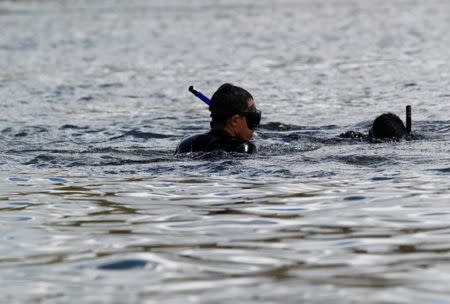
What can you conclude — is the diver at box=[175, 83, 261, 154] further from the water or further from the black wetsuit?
the water

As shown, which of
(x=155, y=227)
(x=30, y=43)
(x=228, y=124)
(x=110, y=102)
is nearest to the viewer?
(x=155, y=227)

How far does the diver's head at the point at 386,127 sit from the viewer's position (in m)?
12.0

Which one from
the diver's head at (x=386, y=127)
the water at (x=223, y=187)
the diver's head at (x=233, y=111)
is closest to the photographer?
the water at (x=223, y=187)

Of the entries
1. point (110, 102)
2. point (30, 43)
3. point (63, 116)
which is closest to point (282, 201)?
point (63, 116)

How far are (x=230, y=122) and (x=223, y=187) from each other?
1.51m

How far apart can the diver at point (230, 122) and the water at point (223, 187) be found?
18cm

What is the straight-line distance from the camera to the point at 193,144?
11.1 m

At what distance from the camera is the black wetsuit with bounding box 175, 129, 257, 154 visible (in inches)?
429

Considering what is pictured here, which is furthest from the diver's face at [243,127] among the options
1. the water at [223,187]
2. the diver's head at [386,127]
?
the diver's head at [386,127]

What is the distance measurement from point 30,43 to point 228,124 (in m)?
20.7

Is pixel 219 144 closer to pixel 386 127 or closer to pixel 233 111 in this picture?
pixel 233 111

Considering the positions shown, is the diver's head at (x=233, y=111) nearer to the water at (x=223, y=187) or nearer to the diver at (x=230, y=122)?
the diver at (x=230, y=122)

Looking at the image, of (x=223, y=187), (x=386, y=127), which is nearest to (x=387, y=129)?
(x=386, y=127)

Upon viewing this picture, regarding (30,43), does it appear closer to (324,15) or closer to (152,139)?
(324,15)
